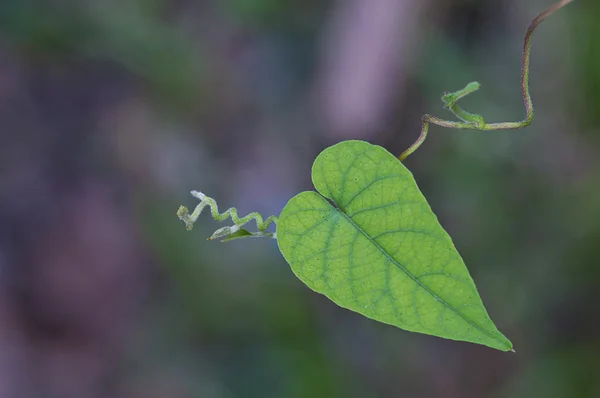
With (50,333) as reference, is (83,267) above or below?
above

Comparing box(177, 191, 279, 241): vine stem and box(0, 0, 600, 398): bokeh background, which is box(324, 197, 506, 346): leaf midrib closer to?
box(177, 191, 279, 241): vine stem

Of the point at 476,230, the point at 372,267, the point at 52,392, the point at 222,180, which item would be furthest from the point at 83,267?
the point at 372,267

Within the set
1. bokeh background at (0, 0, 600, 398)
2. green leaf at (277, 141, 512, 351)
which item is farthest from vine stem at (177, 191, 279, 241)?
bokeh background at (0, 0, 600, 398)

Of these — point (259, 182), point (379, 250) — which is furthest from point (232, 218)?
point (259, 182)

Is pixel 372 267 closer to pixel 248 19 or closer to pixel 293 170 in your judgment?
pixel 293 170

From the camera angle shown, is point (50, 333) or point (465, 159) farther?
point (50, 333)

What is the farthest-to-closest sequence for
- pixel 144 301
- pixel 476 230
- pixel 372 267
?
1. pixel 144 301
2. pixel 476 230
3. pixel 372 267
